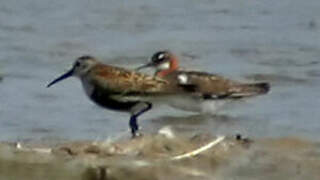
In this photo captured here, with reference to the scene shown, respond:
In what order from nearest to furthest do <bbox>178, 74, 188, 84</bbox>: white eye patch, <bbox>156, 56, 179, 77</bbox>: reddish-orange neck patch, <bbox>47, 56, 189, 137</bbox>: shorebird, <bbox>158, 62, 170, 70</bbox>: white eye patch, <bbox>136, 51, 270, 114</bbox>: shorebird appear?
<bbox>47, 56, 189, 137</bbox>: shorebird
<bbox>178, 74, 188, 84</bbox>: white eye patch
<bbox>136, 51, 270, 114</bbox>: shorebird
<bbox>156, 56, 179, 77</bbox>: reddish-orange neck patch
<bbox>158, 62, 170, 70</bbox>: white eye patch

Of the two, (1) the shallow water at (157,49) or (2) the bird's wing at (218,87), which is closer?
(1) the shallow water at (157,49)

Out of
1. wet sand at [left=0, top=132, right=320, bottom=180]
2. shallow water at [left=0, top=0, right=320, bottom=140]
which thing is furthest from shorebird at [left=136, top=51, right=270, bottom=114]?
wet sand at [left=0, top=132, right=320, bottom=180]

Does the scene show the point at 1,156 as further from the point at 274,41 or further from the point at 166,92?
the point at 274,41

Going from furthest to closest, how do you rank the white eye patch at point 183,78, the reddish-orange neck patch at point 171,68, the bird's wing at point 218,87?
the reddish-orange neck patch at point 171,68 < the bird's wing at point 218,87 < the white eye patch at point 183,78

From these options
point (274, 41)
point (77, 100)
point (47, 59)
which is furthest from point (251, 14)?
point (77, 100)

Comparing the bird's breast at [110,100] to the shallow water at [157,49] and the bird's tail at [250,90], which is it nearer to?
the shallow water at [157,49]

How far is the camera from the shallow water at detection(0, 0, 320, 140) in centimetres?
1066

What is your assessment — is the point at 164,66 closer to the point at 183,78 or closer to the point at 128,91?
the point at 183,78

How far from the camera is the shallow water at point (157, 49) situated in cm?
1066

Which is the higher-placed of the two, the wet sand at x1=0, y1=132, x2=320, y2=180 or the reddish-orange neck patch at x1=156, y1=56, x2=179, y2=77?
the wet sand at x1=0, y1=132, x2=320, y2=180

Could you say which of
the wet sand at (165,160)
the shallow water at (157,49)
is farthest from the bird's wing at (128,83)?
the shallow water at (157,49)

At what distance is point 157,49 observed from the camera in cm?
1365

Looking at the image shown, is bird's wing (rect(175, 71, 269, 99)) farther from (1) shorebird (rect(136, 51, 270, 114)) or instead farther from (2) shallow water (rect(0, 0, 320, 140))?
(2) shallow water (rect(0, 0, 320, 140))

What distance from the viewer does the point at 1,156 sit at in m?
7.51
